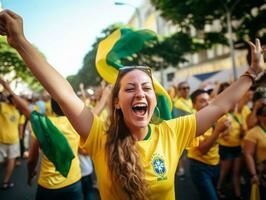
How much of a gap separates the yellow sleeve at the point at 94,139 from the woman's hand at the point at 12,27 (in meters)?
0.63

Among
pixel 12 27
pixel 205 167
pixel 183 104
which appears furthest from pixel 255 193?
pixel 183 104

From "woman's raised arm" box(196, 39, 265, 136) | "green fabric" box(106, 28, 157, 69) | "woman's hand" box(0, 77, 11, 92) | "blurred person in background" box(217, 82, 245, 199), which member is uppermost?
"green fabric" box(106, 28, 157, 69)

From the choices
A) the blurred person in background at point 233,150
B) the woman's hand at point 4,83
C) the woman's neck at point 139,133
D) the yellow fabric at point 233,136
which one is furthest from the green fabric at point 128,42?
the yellow fabric at point 233,136

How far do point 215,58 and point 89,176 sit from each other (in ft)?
92.8

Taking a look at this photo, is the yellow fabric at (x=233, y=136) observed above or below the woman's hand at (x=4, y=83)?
below

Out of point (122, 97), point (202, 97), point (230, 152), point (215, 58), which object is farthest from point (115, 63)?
point (215, 58)

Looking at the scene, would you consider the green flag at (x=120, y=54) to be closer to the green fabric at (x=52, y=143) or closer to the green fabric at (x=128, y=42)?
the green fabric at (x=128, y=42)

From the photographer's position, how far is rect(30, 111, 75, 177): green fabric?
10.0 ft

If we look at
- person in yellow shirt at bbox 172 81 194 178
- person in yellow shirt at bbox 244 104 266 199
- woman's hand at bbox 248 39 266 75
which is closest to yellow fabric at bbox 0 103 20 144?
person in yellow shirt at bbox 172 81 194 178

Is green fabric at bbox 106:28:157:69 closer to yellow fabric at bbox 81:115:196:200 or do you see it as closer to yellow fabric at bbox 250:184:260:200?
yellow fabric at bbox 81:115:196:200

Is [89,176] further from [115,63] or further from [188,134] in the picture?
[188,134]

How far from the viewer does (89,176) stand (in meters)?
4.39

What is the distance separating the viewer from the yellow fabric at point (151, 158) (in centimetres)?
189

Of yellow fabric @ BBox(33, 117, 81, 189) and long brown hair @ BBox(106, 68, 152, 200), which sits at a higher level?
long brown hair @ BBox(106, 68, 152, 200)
